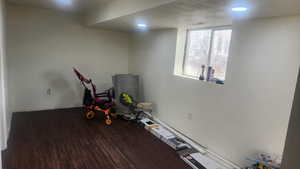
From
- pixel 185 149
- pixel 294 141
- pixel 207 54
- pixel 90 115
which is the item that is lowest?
pixel 185 149

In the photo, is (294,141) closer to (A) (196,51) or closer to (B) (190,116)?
(B) (190,116)

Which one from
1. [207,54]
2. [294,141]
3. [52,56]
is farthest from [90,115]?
[294,141]

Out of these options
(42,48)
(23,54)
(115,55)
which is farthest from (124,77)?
(23,54)

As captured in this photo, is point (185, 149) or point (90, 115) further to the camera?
point (90, 115)

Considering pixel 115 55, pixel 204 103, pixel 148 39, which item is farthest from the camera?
pixel 115 55

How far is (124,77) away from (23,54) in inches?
83.5

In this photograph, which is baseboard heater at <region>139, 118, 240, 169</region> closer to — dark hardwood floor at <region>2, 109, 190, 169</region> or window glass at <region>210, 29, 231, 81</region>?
dark hardwood floor at <region>2, 109, 190, 169</region>

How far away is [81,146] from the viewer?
2941 mm

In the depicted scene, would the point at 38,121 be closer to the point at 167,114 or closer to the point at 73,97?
the point at 73,97

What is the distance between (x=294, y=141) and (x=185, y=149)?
8.11 ft

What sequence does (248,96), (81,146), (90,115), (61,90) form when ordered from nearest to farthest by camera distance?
(248,96) < (81,146) < (90,115) < (61,90)

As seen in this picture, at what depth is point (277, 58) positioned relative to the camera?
84.0 inches

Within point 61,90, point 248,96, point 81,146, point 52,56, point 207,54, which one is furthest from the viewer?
point 61,90

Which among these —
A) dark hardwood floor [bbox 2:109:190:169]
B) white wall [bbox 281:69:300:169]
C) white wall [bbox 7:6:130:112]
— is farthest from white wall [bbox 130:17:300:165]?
white wall [bbox 7:6:130:112]
